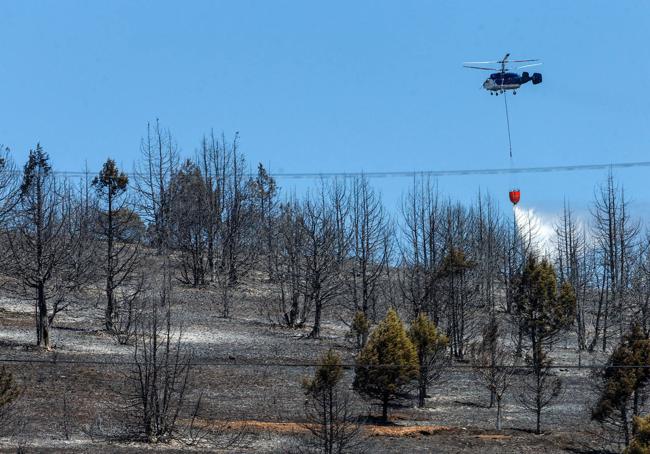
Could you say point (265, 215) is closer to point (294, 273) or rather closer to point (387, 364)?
point (294, 273)

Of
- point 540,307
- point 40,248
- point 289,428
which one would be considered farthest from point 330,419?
point 540,307

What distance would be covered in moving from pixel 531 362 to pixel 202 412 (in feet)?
53.8

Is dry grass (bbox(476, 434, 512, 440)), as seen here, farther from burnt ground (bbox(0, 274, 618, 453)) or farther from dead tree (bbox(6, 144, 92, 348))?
dead tree (bbox(6, 144, 92, 348))

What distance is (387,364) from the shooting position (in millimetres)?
28297

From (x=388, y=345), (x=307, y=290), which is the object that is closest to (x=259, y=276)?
(x=307, y=290)

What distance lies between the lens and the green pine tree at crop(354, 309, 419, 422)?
28453 millimetres

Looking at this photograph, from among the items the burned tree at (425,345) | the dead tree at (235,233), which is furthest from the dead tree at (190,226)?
the burned tree at (425,345)

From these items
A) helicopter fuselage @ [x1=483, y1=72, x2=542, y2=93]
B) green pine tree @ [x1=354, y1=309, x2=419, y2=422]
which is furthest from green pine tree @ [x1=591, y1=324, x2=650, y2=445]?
helicopter fuselage @ [x1=483, y1=72, x2=542, y2=93]

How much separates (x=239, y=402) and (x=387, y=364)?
5561 millimetres

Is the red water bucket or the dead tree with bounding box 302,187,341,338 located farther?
the dead tree with bounding box 302,187,341,338

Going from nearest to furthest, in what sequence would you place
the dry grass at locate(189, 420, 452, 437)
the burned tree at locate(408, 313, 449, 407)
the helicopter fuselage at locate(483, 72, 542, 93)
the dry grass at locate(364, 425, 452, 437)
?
the dry grass at locate(189, 420, 452, 437) → the dry grass at locate(364, 425, 452, 437) → the helicopter fuselage at locate(483, 72, 542, 93) → the burned tree at locate(408, 313, 449, 407)

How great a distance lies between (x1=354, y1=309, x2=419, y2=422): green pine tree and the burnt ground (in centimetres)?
122

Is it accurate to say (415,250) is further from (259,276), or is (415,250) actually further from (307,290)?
(259,276)

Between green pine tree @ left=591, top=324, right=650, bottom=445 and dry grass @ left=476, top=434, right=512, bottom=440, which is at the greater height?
green pine tree @ left=591, top=324, right=650, bottom=445
